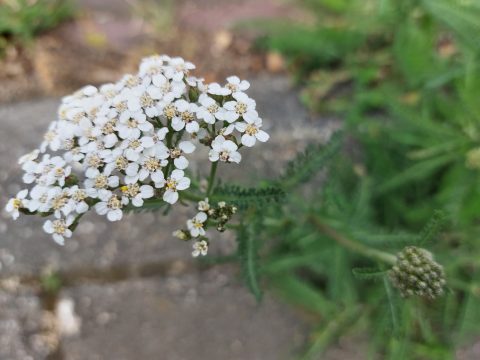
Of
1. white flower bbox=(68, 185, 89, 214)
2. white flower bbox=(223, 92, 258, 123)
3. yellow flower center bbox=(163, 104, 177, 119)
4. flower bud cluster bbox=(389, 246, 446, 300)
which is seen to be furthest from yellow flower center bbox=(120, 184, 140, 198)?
flower bud cluster bbox=(389, 246, 446, 300)

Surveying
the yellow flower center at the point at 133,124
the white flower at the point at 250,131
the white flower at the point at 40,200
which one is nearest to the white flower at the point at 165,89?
the yellow flower center at the point at 133,124

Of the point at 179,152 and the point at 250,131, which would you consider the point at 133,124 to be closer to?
the point at 179,152

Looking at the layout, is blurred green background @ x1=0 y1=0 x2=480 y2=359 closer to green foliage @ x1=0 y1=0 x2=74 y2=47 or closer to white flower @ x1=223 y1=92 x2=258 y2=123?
green foliage @ x1=0 y1=0 x2=74 y2=47

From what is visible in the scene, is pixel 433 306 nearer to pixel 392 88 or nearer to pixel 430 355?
pixel 430 355

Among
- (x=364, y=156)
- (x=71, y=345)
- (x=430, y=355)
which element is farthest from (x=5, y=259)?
(x=430, y=355)

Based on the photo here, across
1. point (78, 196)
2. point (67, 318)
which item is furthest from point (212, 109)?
point (67, 318)
